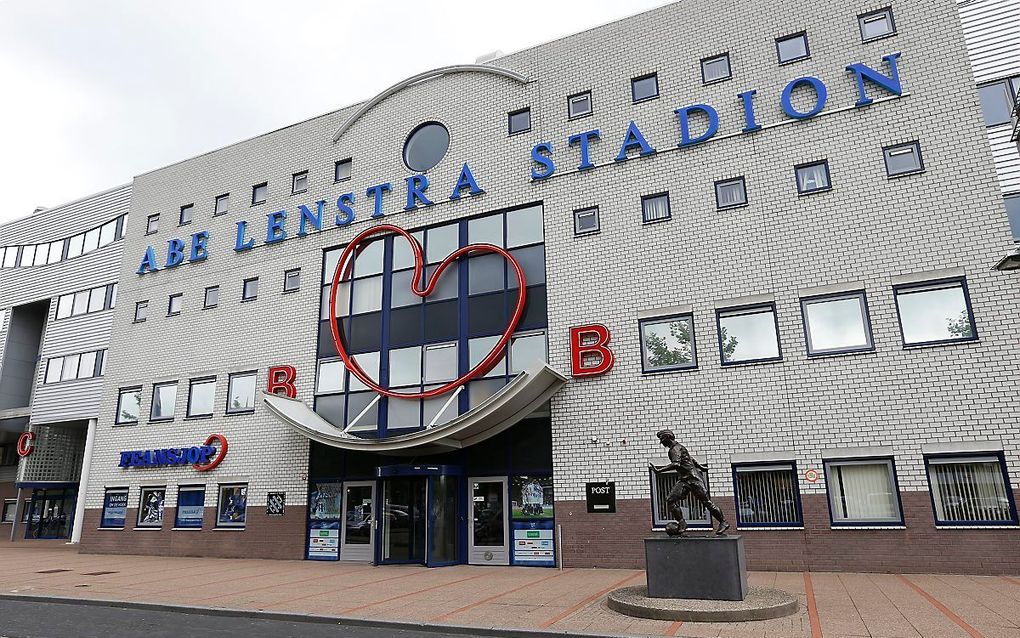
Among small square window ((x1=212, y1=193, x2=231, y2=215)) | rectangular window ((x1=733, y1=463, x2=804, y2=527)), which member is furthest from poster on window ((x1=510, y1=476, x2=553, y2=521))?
small square window ((x1=212, y1=193, x2=231, y2=215))

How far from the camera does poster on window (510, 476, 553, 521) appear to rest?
53.5ft

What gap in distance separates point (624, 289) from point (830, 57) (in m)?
7.20

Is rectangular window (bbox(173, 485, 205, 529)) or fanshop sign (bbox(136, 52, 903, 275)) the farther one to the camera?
rectangular window (bbox(173, 485, 205, 529))

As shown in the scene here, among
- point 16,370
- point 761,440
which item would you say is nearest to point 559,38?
point 761,440

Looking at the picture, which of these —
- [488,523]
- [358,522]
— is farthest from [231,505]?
[488,523]

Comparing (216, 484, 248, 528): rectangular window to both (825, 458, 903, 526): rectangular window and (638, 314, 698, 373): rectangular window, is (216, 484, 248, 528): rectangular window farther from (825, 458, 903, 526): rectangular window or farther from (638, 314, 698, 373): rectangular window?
(825, 458, 903, 526): rectangular window

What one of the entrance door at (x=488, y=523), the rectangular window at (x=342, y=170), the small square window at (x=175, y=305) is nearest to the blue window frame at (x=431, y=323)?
the entrance door at (x=488, y=523)

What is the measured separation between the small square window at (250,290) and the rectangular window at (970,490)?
62.2ft

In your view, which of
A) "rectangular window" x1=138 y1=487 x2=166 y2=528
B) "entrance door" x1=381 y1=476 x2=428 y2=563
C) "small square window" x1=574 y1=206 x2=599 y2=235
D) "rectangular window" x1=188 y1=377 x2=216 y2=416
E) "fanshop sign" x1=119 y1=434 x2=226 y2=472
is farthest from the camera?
"rectangular window" x1=188 y1=377 x2=216 y2=416

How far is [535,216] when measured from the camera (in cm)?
1819

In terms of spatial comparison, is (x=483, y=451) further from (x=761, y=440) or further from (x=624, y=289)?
(x=761, y=440)

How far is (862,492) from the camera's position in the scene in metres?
13.5

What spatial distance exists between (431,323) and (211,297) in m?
8.92

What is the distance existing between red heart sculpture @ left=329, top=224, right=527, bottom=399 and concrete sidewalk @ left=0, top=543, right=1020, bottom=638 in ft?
14.9
